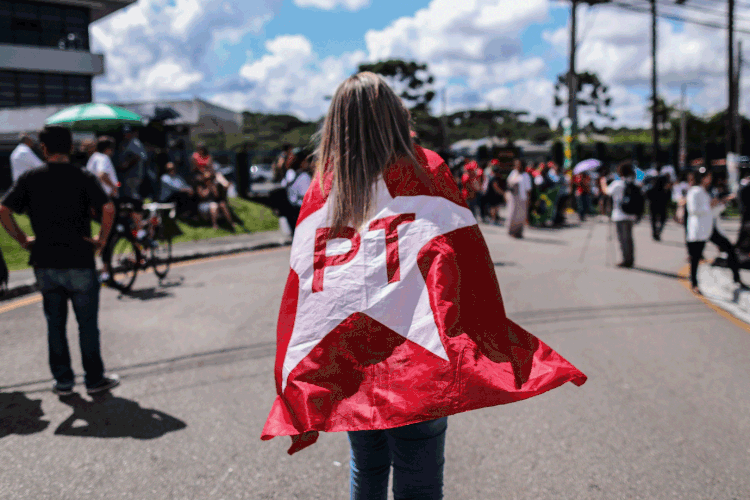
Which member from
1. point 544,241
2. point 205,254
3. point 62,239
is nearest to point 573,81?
point 544,241

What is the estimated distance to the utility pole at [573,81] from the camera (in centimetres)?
2420

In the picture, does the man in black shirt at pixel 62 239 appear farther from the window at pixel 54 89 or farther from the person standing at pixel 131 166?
the window at pixel 54 89

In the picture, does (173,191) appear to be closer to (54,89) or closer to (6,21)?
(54,89)

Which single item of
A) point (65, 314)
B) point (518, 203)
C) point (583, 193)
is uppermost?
point (583, 193)

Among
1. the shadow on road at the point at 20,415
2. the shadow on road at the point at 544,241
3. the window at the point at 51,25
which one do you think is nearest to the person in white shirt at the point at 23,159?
the shadow on road at the point at 20,415

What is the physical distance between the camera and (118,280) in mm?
8148

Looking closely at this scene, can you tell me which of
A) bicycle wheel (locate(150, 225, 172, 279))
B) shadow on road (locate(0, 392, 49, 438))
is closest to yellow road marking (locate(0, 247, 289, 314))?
bicycle wheel (locate(150, 225, 172, 279))

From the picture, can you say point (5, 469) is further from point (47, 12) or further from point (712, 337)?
point (47, 12)

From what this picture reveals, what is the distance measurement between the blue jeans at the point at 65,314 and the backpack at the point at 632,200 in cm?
888

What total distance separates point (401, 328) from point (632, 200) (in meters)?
9.78

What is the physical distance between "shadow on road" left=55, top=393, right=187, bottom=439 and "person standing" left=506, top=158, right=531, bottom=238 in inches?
473

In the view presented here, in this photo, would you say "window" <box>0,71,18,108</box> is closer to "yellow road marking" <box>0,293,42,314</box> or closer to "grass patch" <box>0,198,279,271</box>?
"grass patch" <box>0,198,279,271</box>

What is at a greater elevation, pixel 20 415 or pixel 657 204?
pixel 657 204

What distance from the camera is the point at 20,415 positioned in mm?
4082
